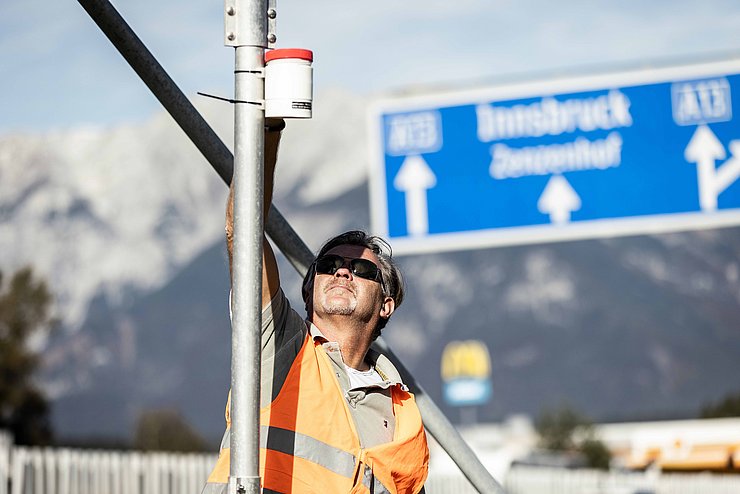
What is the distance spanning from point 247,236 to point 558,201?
9.02m

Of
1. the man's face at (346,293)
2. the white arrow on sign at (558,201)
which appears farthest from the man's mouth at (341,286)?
the white arrow on sign at (558,201)

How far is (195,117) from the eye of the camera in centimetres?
311

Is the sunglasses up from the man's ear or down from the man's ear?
up

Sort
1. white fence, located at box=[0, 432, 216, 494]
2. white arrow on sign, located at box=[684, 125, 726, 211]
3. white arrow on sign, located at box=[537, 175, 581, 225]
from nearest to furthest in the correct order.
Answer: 1. white arrow on sign, located at box=[684, 125, 726, 211]
2. white arrow on sign, located at box=[537, 175, 581, 225]
3. white fence, located at box=[0, 432, 216, 494]

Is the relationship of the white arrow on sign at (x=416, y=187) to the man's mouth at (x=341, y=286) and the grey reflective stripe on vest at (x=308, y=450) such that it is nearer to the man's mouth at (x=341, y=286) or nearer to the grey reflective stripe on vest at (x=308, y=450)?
the man's mouth at (x=341, y=286)

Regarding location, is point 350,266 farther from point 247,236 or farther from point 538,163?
point 538,163

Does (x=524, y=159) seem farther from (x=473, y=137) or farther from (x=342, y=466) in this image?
(x=342, y=466)

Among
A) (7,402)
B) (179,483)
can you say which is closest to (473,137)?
(179,483)

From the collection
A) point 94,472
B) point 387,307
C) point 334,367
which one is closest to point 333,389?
point 334,367

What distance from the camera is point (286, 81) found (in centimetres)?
A: 266

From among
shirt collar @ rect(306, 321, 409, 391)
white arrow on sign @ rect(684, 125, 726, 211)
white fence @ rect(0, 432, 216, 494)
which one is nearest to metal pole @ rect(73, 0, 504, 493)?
shirt collar @ rect(306, 321, 409, 391)

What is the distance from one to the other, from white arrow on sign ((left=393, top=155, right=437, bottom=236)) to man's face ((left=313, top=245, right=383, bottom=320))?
25.2ft

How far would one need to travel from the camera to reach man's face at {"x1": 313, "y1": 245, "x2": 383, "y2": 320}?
12.0 ft

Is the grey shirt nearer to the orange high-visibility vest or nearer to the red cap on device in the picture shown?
the orange high-visibility vest
